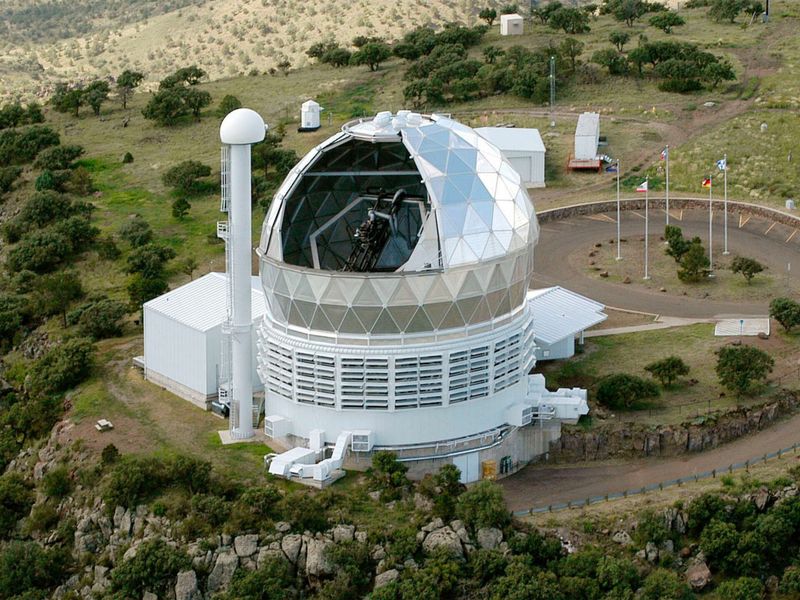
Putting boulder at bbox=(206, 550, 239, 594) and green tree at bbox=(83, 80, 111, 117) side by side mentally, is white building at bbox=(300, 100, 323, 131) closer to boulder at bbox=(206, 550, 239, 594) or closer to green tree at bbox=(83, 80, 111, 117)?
green tree at bbox=(83, 80, 111, 117)

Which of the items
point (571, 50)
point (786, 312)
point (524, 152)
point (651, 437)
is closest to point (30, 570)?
point (651, 437)

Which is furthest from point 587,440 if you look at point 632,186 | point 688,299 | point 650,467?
point 632,186

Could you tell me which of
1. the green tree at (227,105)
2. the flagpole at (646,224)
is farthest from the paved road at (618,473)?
the green tree at (227,105)

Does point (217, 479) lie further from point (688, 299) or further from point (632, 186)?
point (632, 186)

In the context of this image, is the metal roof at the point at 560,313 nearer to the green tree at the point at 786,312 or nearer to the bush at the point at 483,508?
the green tree at the point at 786,312

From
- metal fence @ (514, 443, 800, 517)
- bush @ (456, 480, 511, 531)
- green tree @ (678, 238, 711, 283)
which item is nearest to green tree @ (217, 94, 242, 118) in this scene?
green tree @ (678, 238, 711, 283)

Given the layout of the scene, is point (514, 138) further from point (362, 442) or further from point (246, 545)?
point (246, 545)

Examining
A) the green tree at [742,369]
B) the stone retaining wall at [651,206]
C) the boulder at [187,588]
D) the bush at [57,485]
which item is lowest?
the boulder at [187,588]
